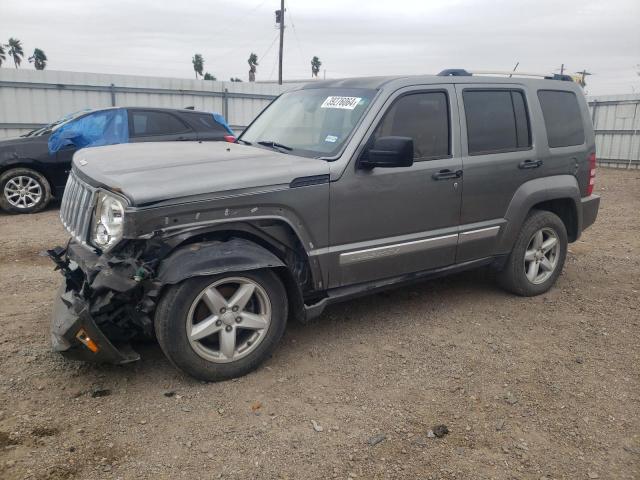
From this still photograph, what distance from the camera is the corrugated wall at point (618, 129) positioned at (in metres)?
16.0

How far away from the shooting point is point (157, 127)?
902cm

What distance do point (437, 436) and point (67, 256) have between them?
8.40 feet

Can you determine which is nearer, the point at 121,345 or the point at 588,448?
the point at 588,448

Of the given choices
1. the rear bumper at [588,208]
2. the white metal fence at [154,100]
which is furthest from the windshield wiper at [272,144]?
the white metal fence at [154,100]

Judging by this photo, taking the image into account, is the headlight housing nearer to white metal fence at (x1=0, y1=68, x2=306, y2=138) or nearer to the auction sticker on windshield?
the auction sticker on windshield

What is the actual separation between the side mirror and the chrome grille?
1832mm

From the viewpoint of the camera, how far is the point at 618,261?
20.7ft

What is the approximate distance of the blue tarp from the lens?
8555 mm

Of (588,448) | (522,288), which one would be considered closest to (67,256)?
(588,448)

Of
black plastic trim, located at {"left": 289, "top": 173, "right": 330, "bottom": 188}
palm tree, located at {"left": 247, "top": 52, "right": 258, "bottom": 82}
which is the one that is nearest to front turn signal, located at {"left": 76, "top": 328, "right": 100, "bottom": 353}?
black plastic trim, located at {"left": 289, "top": 173, "right": 330, "bottom": 188}

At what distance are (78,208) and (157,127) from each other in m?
5.75

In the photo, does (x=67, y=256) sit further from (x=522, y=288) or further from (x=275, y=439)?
(x=522, y=288)

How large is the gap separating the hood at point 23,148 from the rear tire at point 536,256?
7.09 meters

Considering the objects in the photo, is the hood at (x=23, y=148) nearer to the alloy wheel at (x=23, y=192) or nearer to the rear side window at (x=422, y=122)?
the alloy wheel at (x=23, y=192)
